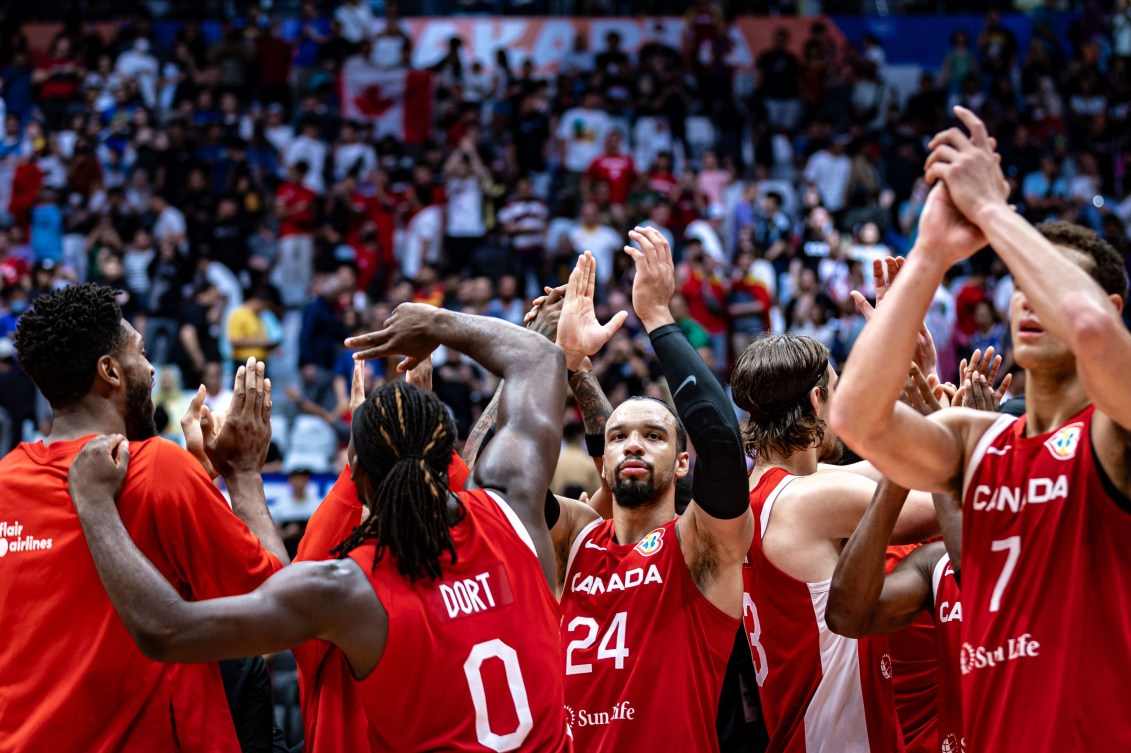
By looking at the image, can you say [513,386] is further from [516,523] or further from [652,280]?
[652,280]

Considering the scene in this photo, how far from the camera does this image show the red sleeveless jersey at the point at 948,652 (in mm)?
4910

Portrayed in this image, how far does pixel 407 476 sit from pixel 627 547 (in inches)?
68.9

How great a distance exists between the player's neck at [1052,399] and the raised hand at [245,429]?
2.72 meters

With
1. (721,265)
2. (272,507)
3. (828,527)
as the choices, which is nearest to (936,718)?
(828,527)

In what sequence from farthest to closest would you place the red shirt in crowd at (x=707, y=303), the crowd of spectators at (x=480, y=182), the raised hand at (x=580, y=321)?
the red shirt in crowd at (x=707, y=303)
the crowd of spectators at (x=480, y=182)
the raised hand at (x=580, y=321)

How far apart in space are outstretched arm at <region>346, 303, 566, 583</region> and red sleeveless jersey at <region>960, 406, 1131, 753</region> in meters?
1.42

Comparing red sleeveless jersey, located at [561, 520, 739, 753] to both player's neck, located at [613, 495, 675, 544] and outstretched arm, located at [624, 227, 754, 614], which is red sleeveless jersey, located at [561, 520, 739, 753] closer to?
outstretched arm, located at [624, 227, 754, 614]

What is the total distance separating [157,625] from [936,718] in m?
3.39

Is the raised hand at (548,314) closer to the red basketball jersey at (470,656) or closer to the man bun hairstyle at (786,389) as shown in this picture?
the man bun hairstyle at (786,389)

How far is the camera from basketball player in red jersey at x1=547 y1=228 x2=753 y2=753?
4.79 meters

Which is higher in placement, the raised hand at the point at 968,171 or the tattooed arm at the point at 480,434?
the raised hand at the point at 968,171

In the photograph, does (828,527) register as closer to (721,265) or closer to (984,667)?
(984,667)

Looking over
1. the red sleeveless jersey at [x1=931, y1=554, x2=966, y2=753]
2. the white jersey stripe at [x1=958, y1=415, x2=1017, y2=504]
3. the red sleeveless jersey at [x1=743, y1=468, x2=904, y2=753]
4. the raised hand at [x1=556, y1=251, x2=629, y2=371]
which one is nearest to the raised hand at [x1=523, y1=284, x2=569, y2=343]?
the raised hand at [x1=556, y1=251, x2=629, y2=371]

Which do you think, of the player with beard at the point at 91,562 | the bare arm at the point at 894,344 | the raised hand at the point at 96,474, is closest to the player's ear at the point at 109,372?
the player with beard at the point at 91,562
